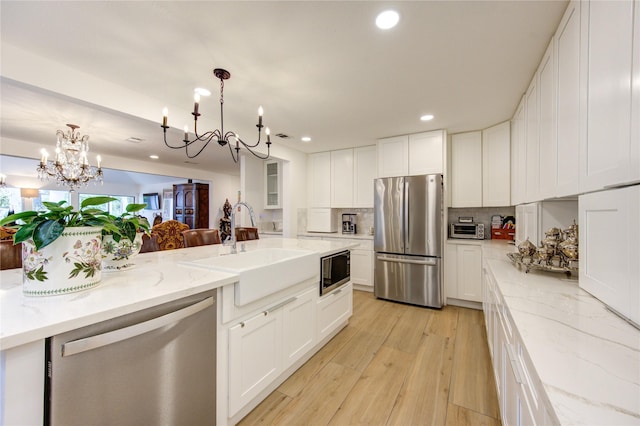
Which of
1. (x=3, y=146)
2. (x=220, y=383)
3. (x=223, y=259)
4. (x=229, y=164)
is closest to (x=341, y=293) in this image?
(x=223, y=259)

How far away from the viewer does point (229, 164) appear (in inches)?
233

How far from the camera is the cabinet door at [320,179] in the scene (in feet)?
15.1

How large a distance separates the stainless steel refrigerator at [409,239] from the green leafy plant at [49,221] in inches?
124

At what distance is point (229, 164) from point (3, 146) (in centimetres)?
334

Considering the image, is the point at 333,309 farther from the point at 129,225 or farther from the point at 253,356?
the point at 129,225

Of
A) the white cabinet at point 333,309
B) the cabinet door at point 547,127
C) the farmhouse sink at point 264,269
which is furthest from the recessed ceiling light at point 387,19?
the white cabinet at point 333,309

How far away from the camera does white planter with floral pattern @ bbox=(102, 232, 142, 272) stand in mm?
1272

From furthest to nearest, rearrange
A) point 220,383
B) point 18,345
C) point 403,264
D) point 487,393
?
point 403,264, point 487,393, point 220,383, point 18,345

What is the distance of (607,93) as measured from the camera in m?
0.98

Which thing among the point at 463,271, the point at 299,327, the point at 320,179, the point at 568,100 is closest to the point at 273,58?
the point at 568,100

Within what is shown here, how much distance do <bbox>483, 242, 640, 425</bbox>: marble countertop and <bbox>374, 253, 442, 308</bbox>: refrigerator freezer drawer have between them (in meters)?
2.03

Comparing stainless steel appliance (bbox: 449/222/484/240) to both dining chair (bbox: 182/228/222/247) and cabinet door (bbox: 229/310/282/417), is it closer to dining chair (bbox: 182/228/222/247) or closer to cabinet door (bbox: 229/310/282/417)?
cabinet door (bbox: 229/310/282/417)

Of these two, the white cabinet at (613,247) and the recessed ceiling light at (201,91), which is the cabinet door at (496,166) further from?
the recessed ceiling light at (201,91)

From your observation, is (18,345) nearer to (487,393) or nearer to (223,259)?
(223,259)
